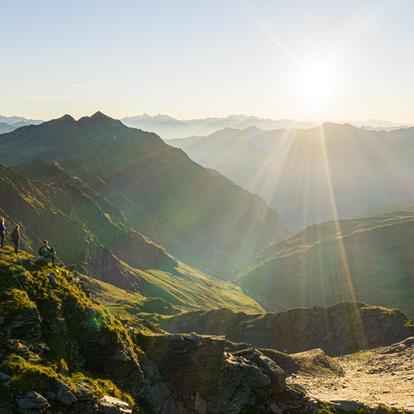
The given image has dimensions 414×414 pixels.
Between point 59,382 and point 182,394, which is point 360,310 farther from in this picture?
point 59,382

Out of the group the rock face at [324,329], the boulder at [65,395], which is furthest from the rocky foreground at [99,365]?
the rock face at [324,329]

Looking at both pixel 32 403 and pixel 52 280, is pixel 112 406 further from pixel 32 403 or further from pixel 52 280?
pixel 52 280

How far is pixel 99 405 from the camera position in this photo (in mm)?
27578

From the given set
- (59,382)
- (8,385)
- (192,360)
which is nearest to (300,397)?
(192,360)

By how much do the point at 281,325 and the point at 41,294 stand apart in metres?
109

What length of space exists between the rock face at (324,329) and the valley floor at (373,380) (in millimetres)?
11998

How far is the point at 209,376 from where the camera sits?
36500 millimetres

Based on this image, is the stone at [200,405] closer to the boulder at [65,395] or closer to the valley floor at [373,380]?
the boulder at [65,395]

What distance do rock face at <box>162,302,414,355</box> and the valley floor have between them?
1200cm

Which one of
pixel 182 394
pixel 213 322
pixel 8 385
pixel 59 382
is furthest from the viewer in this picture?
pixel 213 322

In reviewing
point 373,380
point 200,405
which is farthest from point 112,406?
point 373,380

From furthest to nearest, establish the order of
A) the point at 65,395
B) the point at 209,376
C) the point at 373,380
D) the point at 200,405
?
the point at 373,380 < the point at 209,376 < the point at 200,405 < the point at 65,395

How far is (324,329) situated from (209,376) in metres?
97.9

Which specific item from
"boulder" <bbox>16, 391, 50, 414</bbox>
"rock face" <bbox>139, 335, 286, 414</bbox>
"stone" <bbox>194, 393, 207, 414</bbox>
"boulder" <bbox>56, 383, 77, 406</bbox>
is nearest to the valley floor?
"rock face" <bbox>139, 335, 286, 414</bbox>
